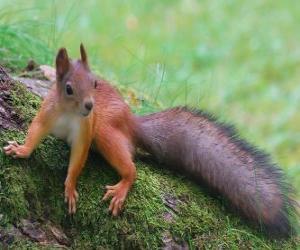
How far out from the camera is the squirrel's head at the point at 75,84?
8.63ft

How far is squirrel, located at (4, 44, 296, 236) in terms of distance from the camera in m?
2.78

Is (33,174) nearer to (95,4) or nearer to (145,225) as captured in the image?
(145,225)

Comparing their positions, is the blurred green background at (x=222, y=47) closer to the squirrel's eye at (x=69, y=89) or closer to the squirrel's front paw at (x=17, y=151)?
the squirrel's front paw at (x=17, y=151)

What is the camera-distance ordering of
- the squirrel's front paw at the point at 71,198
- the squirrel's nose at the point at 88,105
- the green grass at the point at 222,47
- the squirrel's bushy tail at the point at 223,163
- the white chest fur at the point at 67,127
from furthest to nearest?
the green grass at the point at 222,47, the squirrel's bushy tail at the point at 223,163, the squirrel's front paw at the point at 71,198, the white chest fur at the point at 67,127, the squirrel's nose at the point at 88,105

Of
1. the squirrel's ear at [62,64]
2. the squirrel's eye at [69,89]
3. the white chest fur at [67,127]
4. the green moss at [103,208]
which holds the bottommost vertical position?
the green moss at [103,208]

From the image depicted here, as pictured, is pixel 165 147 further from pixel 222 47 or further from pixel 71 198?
pixel 222 47

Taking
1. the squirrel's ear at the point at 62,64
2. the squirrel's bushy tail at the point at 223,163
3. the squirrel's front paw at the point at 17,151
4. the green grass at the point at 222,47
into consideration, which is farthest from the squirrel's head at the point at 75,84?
the green grass at the point at 222,47

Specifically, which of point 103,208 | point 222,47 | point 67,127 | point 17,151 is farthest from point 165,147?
point 222,47

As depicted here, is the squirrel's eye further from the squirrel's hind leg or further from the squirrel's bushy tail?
the squirrel's bushy tail

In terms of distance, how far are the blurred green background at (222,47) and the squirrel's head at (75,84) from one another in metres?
2.69

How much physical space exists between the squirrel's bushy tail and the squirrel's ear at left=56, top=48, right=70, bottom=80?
0.57 meters

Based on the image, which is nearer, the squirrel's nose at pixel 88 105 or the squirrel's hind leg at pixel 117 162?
the squirrel's nose at pixel 88 105

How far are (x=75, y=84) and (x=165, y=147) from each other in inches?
26.4

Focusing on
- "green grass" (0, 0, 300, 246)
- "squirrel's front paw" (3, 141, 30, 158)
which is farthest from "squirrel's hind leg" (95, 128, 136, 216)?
"green grass" (0, 0, 300, 246)
